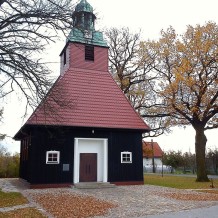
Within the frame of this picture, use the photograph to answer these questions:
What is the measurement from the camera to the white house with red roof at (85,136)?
730 inches

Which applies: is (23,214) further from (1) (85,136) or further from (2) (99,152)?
(2) (99,152)

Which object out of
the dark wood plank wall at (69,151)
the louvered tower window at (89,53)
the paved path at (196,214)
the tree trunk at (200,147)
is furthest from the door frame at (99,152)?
the tree trunk at (200,147)

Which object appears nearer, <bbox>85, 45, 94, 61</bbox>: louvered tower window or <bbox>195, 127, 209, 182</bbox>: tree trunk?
<bbox>85, 45, 94, 61</bbox>: louvered tower window

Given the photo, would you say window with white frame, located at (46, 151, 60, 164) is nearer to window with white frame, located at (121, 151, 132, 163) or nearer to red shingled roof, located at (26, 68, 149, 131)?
red shingled roof, located at (26, 68, 149, 131)

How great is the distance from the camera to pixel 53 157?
18.9m

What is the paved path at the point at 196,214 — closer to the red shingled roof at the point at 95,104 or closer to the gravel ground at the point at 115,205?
the gravel ground at the point at 115,205

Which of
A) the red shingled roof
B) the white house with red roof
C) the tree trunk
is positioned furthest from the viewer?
the tree trunk

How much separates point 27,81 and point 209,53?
17.8 m

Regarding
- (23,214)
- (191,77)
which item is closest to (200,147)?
(191,77)

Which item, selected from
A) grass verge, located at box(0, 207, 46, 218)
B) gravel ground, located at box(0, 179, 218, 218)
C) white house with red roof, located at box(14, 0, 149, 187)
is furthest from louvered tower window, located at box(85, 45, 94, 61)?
grass verge, located at box(0, 207, 46, 218)

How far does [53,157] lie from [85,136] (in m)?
2.45

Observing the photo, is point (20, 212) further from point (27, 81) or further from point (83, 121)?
point (83, 121)

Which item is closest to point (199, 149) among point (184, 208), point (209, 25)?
point (209, 25)

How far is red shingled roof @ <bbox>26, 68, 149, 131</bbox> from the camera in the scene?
64.5ft
